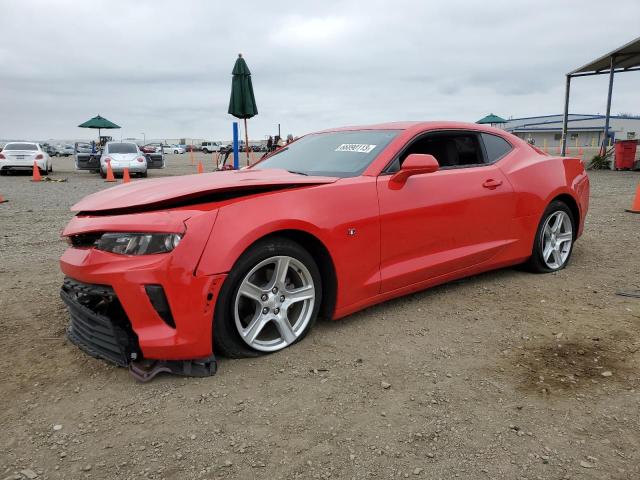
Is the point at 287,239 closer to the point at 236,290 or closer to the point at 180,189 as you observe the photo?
the point at 236,290

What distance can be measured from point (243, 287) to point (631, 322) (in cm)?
257

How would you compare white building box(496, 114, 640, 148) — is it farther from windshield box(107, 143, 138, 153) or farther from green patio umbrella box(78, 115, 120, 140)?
windshield box(107, 143, 138, 153)

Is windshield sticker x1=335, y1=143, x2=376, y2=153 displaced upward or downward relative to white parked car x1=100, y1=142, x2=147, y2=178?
upward

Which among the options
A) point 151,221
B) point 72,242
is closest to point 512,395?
point 151,221

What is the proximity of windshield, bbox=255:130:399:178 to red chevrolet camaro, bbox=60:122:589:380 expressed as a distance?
0.05ft

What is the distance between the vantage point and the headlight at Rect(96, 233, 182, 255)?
2443mm

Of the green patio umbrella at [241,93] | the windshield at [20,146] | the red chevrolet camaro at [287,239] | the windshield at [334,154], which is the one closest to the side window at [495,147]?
the red chevrolet camaro at [287,239]

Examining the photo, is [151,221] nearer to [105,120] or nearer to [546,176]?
[546,176]

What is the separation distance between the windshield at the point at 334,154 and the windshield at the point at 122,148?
50.0 feet

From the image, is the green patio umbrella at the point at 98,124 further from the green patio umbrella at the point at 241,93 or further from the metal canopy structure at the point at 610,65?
the metal canopy structure at the point at 610,65

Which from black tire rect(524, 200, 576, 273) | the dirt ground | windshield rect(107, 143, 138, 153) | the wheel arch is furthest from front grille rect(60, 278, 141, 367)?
windshield rect(107, 143, 138, 153)

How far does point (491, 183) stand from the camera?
390 cm

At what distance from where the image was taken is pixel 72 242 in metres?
2.75

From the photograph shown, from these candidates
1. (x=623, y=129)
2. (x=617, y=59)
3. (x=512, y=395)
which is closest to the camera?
(x=512, y=395)
